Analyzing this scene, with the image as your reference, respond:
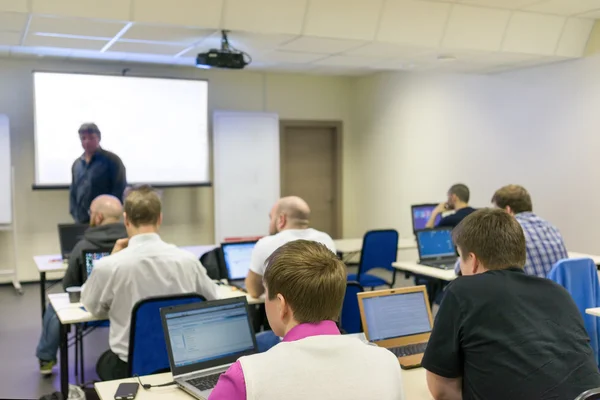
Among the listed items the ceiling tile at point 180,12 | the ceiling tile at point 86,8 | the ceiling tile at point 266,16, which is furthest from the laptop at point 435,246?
the ceiling tile at point 86,8

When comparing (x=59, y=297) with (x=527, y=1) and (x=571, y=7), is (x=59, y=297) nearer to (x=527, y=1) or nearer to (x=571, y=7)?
(x=527, y=1)

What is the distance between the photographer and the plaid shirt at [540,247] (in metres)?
3.78

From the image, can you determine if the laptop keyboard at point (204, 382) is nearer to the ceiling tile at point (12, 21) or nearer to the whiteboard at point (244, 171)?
the ceiling tile at point (12, 21)

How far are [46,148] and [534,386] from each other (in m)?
6.56

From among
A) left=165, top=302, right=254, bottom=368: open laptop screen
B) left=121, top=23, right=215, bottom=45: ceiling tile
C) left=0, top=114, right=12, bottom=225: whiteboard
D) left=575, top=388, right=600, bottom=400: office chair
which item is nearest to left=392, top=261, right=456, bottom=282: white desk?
left=121, top=23, right=215, bottom=45: ceiling tile

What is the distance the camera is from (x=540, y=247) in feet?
12.4

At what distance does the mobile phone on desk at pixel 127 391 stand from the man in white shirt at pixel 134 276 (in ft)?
2.81

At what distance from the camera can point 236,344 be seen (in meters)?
2.49

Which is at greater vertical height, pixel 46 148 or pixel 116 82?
pixel 116 82

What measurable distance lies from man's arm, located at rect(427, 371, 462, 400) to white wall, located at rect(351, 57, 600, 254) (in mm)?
4429

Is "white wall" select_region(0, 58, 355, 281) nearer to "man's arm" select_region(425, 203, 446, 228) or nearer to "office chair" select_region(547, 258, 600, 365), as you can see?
"man's arm" select_region(425, 203, 446, 228)

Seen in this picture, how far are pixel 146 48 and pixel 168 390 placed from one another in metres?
3.99

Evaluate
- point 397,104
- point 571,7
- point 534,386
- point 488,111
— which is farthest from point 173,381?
point 397,104

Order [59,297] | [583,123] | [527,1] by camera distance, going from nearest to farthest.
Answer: [59,297] → [527,1] → [583,123]
